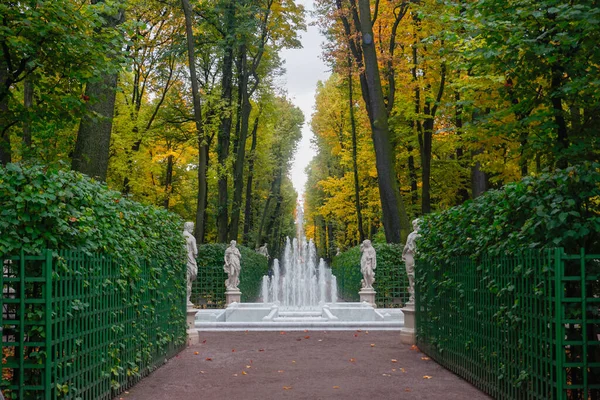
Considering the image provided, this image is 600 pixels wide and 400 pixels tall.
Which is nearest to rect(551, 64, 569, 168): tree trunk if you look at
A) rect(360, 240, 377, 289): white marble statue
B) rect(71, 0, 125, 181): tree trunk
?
rect(71, 0, 125, 181): tree trunk

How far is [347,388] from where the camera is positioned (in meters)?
8.46

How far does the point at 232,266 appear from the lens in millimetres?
24672

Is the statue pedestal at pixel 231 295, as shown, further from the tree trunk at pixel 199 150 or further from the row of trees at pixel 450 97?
the row of trees at pixel 450 97

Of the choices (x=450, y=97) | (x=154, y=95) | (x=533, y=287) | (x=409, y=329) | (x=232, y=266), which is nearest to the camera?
(x=533, y=287)

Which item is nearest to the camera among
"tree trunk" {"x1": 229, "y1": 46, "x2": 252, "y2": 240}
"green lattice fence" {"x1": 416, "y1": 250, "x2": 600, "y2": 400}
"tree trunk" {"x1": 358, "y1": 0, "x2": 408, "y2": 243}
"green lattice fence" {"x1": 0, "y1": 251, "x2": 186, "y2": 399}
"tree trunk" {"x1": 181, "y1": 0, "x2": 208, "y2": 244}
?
"green lattice fence" {"x1": 416, "y1": 250, "x2": 600, "y2": 400}

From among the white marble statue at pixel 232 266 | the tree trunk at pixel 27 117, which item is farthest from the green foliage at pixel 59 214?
the white marble statue at pixel 232 266

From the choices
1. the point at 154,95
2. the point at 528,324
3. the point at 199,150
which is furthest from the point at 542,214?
the point at 154,95

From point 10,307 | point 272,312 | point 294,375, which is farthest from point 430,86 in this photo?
point 10,307

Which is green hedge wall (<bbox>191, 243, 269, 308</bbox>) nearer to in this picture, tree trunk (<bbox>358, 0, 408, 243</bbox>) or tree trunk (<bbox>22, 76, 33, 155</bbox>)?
tree trunk (<bbox>358, 0, 408, 243</bbox>)

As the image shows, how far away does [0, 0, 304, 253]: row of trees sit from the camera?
36.9 feet

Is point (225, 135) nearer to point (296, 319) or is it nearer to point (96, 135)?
point (296, 319)

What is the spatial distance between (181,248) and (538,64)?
745cm

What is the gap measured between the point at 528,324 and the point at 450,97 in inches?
745

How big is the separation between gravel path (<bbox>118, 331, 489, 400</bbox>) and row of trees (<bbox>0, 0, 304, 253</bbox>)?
12.0 feet
